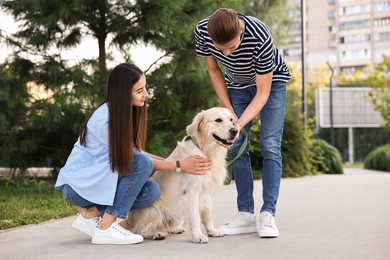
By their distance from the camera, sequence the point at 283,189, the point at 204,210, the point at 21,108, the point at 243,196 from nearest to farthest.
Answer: the point at 204,210, the point at 243,196, the point at 283,189, the point at 21,108

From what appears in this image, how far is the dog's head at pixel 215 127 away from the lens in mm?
3705

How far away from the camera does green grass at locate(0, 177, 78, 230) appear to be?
16.8ft

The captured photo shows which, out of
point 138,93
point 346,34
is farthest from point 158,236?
point 346,34

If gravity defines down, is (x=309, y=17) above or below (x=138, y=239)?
above

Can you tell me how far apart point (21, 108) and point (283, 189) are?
154 inches

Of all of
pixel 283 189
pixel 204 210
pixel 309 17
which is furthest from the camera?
pixel 309 17

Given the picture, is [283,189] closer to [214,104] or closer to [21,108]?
[214,104]

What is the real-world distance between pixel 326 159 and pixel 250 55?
9821 mm

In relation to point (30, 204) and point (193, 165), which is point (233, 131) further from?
point (30, 204)

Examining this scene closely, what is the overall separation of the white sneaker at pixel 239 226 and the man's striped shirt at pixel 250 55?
3.07ft

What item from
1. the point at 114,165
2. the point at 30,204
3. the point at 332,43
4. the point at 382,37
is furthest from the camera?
the point at 332,43

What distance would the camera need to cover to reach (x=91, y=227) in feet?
12.4

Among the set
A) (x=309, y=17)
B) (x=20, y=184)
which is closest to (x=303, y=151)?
(x=20, y=184)

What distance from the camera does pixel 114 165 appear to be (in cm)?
362
